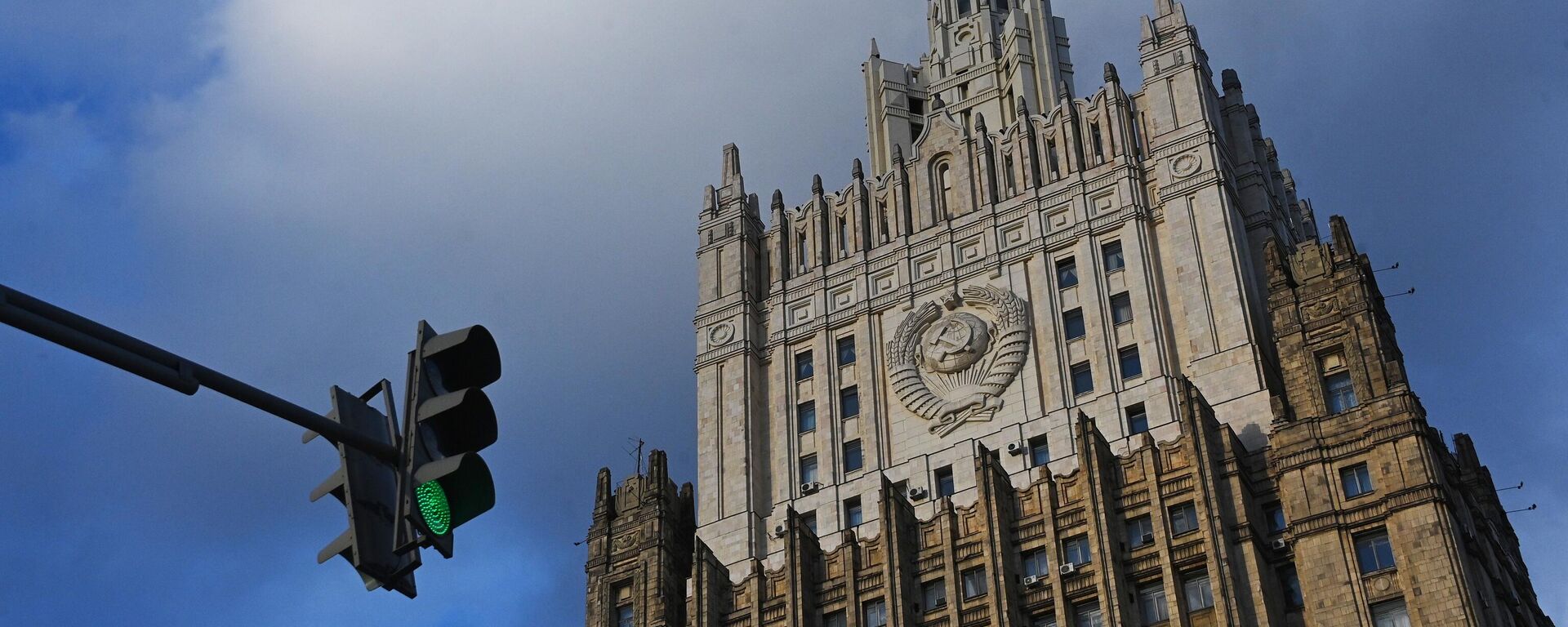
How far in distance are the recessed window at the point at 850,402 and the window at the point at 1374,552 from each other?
21949mm

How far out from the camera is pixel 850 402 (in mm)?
72750

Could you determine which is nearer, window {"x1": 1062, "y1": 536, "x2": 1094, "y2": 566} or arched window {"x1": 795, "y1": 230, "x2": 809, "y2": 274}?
window {"x1": 1062, "y1": 536, "x2": 1094, "y2": 566}

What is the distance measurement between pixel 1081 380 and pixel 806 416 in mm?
12204

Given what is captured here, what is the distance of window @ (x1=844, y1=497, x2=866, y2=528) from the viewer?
225 ft

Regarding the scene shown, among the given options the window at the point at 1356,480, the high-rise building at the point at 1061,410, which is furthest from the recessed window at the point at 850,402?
the window at the point at 1356,480

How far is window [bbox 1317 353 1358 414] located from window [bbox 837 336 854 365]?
65.9 ft

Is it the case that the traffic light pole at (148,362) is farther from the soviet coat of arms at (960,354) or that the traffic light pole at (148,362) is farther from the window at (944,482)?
the soviet coat of arms at (960,354)

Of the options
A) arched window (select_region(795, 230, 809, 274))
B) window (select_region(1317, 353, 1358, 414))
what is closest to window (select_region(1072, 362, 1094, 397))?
window (select_region(1317, 353, 1358, 414))

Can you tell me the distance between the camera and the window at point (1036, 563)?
203 ft

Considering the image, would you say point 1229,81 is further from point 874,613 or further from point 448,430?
point 448,430

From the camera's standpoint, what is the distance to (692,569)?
6831 centimetres

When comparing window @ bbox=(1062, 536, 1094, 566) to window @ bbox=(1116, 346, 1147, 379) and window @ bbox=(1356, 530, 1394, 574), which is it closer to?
window @ bbox=(1116, 346, 1147, 379)

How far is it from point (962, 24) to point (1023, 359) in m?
28.0

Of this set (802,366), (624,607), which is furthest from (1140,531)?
(624,607)
